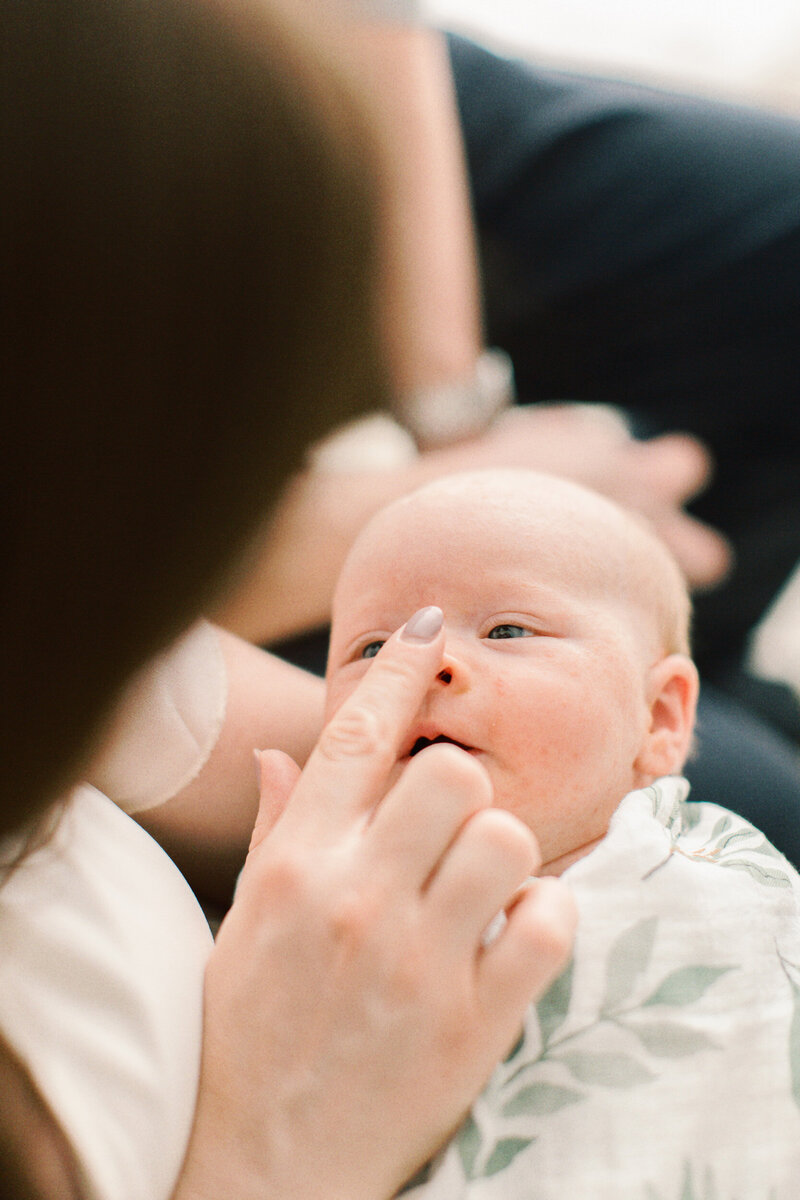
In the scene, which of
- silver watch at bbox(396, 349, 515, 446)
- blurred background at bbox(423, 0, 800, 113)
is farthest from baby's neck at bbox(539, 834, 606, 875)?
blurred background at bbox(423, 0, 800, 113)

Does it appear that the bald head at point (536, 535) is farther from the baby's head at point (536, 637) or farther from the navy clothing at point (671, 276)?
the navy clothing at point (671, 276)

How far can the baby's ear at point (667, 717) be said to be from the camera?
71cm

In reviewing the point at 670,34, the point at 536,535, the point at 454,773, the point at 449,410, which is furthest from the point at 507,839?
the point at 670,34

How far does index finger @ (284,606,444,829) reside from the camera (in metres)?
0.50

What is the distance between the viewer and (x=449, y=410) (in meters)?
1.22

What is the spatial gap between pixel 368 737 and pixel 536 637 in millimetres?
187

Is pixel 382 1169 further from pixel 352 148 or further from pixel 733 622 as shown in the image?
pixel 733 622

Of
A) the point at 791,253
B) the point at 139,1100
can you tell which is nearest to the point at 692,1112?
the point at 139,1100

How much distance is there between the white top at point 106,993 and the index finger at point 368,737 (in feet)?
0.37

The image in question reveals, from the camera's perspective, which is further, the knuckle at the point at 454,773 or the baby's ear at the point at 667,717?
the baby's ear at the point at 667,717

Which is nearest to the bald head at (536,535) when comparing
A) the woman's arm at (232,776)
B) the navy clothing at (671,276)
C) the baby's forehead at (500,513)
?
the baby's forehead at (500,513)

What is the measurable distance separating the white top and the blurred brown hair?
0.07 m

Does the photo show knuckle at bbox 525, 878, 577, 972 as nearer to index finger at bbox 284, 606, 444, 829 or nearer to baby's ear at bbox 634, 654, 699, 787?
index finger at bbox 284, 606, 444, 829

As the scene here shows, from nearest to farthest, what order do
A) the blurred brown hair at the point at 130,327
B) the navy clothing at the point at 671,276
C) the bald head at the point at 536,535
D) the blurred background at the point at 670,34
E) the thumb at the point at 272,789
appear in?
1. the blurred brown hair at the point at 130,327
2. the thumb at the point at 272,789
3. the bald head at the point at 536,535
4. the navy clothing at the point at 671,276
5. the blurred background at the point at 670,34
